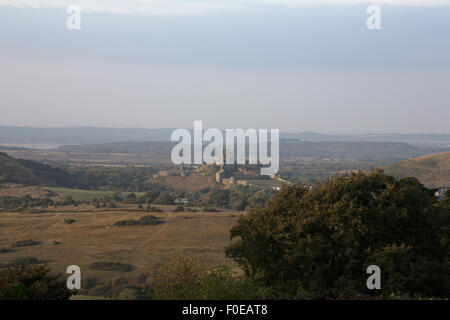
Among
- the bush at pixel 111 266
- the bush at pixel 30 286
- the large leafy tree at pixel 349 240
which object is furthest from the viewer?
the bush at pixel 111 266

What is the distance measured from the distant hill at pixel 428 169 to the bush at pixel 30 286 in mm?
94367

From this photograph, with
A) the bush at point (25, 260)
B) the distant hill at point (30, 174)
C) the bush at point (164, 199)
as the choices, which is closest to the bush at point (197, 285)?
the bush at point (25, 260)

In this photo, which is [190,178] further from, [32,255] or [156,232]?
[32,255]

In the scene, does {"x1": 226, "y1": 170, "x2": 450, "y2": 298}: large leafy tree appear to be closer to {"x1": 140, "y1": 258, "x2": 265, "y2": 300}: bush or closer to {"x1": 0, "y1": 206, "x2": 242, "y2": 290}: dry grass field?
{"x1": 140, "y1": 258, "x2": 265, "y2": 300}: bush

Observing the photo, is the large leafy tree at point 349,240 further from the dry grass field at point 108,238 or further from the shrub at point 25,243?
the shrub at point 25,243

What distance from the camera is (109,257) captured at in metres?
39.3

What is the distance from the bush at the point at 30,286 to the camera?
12516 mm

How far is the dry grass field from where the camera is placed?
38.2 metres

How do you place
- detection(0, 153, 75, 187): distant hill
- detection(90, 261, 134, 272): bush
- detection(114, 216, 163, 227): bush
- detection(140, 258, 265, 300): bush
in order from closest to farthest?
detection(140, 258, 265, 300): bush < detection(90, 261, 134, 272): bush < detection(114, 216, 163, 227): bush < detection(0, 153, 75, 187): distant hill

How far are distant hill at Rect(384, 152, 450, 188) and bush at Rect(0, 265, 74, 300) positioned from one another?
94367 mm

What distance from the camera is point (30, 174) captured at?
108375 millimetres

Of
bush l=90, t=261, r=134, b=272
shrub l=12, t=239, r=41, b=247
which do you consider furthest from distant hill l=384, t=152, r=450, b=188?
bush l=90, t=261, r=134, b=272

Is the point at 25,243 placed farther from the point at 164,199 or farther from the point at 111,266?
the point at 164,199

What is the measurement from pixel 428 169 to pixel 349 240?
337 feet
